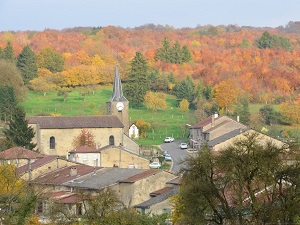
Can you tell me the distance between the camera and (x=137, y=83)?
95750mm

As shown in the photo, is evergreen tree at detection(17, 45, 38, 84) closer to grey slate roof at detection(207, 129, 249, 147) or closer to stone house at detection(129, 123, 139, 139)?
stone house at detection(129, 123, 139, 139)

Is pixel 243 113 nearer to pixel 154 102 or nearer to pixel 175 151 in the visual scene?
pixel 154 102

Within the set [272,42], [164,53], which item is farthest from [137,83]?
[272,42]

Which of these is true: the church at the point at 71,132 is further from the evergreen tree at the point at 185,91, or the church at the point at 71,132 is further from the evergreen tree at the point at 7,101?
the evergreen tree at the point at 185,91

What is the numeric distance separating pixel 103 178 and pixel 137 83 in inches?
1946

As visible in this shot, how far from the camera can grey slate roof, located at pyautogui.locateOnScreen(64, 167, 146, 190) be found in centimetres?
4509

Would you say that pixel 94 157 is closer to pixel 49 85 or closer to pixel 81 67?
pixel 49 85

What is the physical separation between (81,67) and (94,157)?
5189 cm

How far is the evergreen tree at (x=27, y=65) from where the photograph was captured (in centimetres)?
10332

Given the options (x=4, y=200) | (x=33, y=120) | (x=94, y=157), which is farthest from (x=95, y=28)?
(x=4, y=200)

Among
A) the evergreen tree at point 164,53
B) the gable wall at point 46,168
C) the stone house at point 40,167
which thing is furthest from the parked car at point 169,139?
the evergreen tree at point 164,53

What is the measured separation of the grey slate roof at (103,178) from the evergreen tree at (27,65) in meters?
55.1

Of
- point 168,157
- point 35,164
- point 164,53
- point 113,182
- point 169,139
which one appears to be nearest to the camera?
point 113,182

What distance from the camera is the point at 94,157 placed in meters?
58.4
